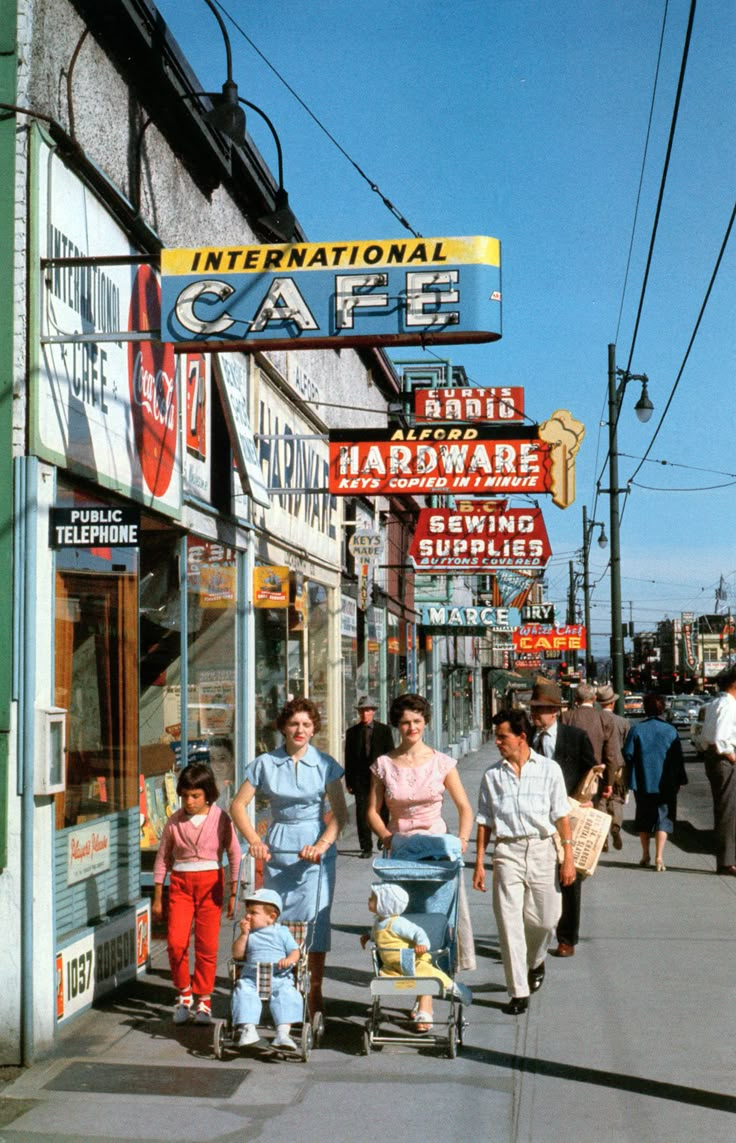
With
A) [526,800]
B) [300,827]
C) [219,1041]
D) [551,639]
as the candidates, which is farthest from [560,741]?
[551,639]

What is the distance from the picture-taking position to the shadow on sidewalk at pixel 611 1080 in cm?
562

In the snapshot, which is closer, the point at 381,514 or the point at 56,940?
the point at 56,940

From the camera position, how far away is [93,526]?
682cm

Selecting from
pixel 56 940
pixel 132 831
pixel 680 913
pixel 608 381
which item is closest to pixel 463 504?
pixel 608 381

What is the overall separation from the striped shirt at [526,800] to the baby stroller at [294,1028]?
130 cm

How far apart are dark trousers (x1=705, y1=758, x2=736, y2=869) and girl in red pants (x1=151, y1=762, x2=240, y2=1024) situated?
254 inches

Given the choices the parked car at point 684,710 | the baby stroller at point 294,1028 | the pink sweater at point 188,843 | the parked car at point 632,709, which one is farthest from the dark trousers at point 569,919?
the parked car at point 632,709

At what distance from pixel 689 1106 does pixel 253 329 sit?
4408 mm

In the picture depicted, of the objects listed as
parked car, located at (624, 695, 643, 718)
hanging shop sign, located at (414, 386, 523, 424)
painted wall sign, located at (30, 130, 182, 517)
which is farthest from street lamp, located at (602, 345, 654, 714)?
parked car, located at (624, 695, 643, 718)

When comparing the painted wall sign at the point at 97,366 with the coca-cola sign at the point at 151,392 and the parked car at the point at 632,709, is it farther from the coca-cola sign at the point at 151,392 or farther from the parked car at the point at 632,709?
the parked car at the point at 632,709

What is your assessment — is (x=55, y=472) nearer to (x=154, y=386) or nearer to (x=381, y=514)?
(x=154, y=386)

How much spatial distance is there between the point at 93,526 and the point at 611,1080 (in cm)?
371

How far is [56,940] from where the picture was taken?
6.66m

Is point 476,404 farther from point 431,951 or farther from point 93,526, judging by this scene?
point 431,951
